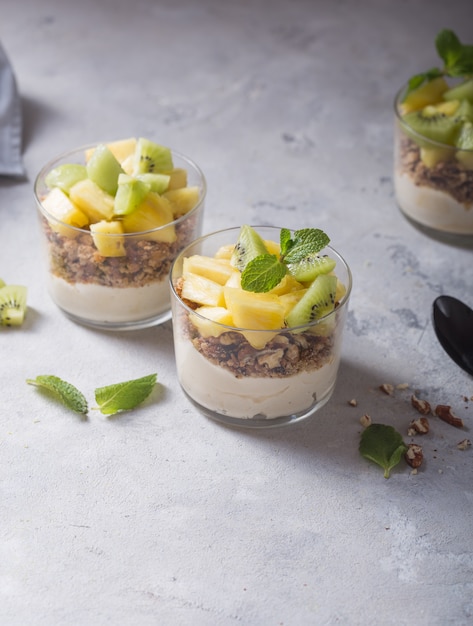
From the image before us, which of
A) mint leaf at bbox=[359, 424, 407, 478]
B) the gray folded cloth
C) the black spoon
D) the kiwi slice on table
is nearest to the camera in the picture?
mint leaf at bbox=[359, 424, 407, 478]

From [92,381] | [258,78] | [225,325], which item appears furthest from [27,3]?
[225,325]

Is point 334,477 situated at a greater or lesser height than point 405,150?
lesser

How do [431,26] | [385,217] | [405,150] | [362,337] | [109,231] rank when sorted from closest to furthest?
[109,231] < [362,337] < [405,150] < [385,217] < [431,26]

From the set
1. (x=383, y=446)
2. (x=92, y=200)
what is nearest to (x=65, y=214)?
(x=92, y=200)

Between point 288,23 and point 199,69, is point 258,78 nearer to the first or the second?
point 199,69

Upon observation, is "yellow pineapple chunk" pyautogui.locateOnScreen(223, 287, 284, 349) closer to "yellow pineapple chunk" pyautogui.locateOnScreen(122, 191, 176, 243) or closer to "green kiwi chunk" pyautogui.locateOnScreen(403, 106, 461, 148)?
"yellow pineapple chunk" pyautogui.locateOnScreen(122, 191, 176, 243)

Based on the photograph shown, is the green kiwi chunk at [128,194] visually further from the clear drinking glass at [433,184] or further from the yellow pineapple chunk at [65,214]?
the clear drinking glass at [433,184]

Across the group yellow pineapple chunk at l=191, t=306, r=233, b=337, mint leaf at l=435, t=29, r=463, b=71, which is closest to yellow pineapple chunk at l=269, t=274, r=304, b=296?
yellow pineapple chunk at l=191, t=306, r=233, b=337

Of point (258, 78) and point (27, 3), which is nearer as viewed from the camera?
point (258, 78)
